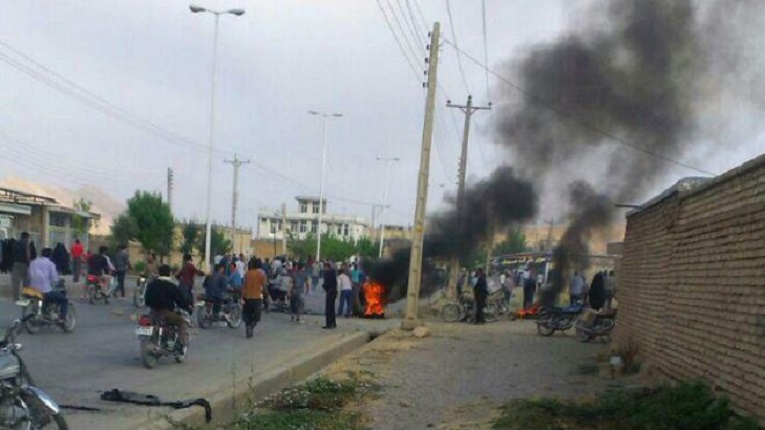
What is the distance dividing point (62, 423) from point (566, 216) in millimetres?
20384

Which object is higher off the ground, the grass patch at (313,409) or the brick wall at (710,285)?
the brick wall at (710,285)

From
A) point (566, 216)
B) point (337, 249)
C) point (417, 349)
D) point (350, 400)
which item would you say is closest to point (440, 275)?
point (566, 216)

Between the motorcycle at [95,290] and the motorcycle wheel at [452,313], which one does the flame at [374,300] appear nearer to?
the motorcycle wheel at [452,313]

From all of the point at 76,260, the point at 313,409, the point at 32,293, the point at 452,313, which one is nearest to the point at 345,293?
the point at 452,313

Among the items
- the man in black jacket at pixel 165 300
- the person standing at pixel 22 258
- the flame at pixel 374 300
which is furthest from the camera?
the flame at pixel 374 300

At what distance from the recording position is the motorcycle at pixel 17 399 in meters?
5.77

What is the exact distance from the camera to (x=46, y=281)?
1474 centimetres

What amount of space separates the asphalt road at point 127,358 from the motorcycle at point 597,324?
17.1 feet

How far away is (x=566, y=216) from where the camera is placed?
25156mm

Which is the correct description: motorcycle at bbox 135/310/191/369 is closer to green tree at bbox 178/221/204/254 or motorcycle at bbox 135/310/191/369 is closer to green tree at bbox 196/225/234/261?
green tree at bbox 178/221/204/254

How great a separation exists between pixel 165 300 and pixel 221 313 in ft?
22.1

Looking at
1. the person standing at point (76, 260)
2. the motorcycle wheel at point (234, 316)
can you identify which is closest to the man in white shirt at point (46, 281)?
the motorcycle wheel at point (234, 316)

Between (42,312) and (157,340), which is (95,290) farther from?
(157,340)

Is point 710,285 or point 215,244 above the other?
point 710,285
